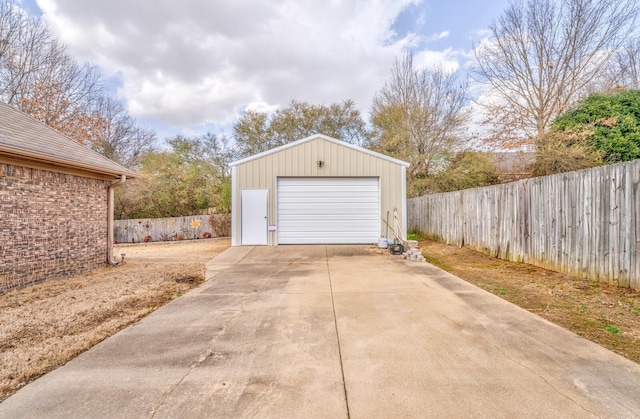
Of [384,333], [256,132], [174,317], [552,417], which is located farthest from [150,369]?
[256,132]

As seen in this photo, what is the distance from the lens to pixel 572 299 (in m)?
3.95

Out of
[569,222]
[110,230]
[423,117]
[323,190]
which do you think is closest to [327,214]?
[323,190]

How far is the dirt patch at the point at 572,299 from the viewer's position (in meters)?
2.86

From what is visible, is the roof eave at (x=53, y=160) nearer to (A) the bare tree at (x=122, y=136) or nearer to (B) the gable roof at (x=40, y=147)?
(B) the gable roof at (x=40, y=147)

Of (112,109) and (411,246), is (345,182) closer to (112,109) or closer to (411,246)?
(411,246)

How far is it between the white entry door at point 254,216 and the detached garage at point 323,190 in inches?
1.3

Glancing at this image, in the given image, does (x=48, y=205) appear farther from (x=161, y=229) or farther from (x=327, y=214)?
(x=161, y=229)

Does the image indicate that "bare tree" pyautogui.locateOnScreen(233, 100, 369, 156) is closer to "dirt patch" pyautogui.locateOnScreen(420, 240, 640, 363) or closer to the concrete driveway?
"dirt patch" pyautogui.locateOnScreen(420, 240, 640, 363)

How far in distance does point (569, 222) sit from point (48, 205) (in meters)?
9.15

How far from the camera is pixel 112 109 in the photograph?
17969mm

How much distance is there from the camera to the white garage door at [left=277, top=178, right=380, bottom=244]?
31.7 ft

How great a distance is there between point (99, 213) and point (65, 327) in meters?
4.41

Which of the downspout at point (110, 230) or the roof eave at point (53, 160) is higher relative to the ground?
the roof eave at point (53, 160)

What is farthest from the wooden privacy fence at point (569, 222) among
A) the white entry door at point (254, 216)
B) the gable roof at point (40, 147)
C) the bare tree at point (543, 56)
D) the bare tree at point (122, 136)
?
the bare tree at point (122, 136)
